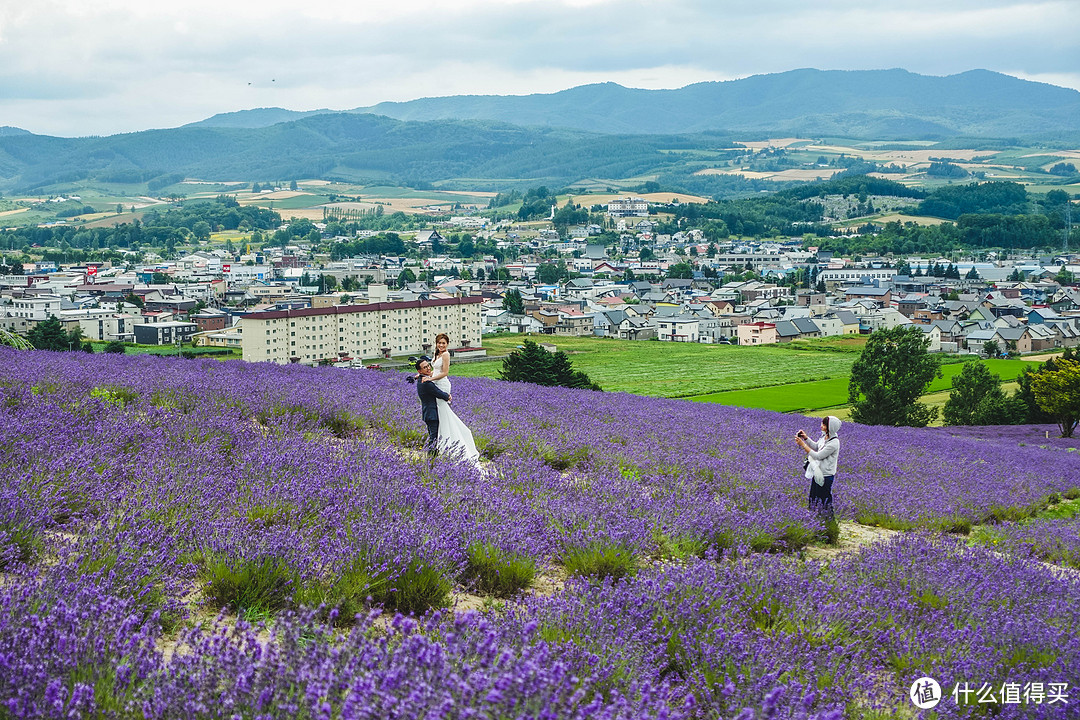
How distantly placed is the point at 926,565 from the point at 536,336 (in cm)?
8903

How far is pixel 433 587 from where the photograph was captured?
14.0ft

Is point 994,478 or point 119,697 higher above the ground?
point 119,697

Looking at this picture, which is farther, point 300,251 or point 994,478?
point 300,251

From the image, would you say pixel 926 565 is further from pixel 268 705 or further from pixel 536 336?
pixel 536 336

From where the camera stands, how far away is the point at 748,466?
28.4ft

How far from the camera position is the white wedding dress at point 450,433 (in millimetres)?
7065

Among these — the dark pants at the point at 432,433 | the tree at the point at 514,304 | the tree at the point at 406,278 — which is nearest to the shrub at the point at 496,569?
the dark pants at the point at 432,433

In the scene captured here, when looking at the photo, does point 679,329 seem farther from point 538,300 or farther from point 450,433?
point 450,433

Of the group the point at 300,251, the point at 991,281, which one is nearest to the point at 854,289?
the point at 991,281

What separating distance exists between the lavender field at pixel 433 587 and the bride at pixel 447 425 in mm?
246

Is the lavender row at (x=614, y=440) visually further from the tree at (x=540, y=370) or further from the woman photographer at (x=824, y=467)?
the tree at (x=540, y=370)

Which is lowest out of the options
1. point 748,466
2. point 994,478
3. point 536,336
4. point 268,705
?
point 536,336

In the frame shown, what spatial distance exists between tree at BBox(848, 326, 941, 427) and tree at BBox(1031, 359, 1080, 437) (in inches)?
154

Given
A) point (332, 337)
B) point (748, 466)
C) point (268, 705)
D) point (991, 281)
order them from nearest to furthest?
point (268, 705), point (748, 466), point (332, 337), point (991, 281)
